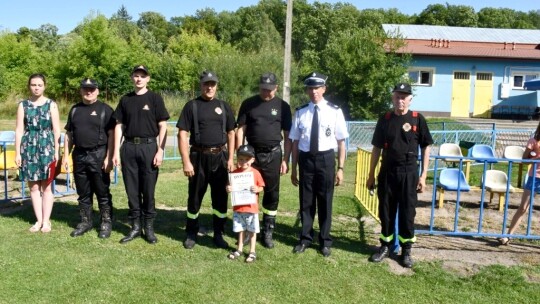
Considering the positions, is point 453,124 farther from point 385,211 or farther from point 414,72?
point 385,211

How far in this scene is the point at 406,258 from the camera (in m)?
5.28

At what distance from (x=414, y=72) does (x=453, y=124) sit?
9.75m

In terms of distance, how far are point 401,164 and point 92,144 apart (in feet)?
11.4

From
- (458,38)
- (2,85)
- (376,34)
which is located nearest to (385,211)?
(376,34)

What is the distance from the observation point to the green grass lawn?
4387mm

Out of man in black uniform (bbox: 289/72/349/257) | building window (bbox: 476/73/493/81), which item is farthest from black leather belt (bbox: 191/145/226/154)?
building window (bbox: 476/73/493/81)

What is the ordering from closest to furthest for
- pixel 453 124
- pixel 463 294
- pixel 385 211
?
1. pixel 463 294
2. pixel 385 211
3. pixel 453 124

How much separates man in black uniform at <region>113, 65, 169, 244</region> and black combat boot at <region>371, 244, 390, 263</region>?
96.8 inches

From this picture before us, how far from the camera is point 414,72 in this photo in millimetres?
28031

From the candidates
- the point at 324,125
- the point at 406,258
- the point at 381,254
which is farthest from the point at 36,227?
the point at 406,258

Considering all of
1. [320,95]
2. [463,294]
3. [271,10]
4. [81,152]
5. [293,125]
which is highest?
[271,10]

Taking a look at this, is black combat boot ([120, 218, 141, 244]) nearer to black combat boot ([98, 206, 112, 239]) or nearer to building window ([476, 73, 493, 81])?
black combat boot ([98, 206, 112, 239])

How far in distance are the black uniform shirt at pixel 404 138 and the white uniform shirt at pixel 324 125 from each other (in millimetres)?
494

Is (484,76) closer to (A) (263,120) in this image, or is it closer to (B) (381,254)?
(B) (381,254)
